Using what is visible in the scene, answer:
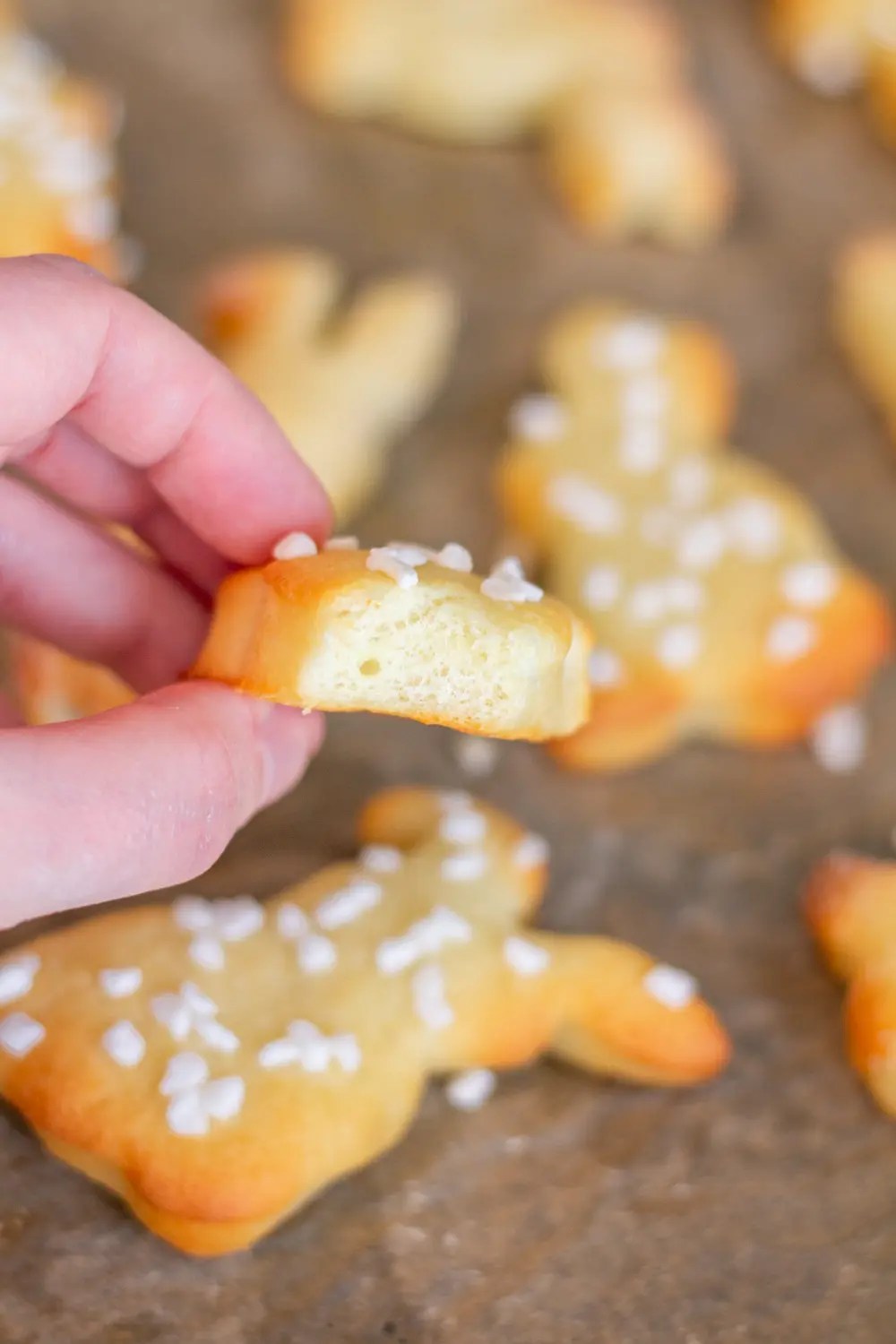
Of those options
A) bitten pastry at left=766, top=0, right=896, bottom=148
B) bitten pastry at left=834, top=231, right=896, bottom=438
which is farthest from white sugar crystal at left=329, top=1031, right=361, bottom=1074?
bitten pastry at left=766, top=0, right=896, bottom=148

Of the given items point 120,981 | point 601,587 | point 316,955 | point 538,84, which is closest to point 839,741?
point 601,587

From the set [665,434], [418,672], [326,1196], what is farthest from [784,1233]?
[665,434]

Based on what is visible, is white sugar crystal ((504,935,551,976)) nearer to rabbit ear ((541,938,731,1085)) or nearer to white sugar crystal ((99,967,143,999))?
rabbit ear ((541,938,731,1085))

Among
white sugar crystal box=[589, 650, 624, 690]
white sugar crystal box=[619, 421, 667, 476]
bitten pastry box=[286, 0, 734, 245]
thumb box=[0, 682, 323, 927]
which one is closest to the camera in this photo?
thumb box=[0, 682, 323, 927]

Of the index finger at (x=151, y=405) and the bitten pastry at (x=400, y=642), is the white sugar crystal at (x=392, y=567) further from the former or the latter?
the index finger at (x=151, y=405)

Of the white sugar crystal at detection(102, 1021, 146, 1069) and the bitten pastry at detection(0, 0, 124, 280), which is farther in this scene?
the bitten pastry at detection(0, 0, 124, 280)

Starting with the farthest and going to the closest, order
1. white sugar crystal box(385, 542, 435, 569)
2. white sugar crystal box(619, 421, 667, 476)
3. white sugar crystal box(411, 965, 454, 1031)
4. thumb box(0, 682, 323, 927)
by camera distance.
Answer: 1. white sugar crystal box(619, 421, 667, 476)
2. white sugar crystal box(411, 965, 454, 1031)
3. white sugar crystal box(385, 542, 435, 569)
4. thumb box(0, 682, 323, 927)
